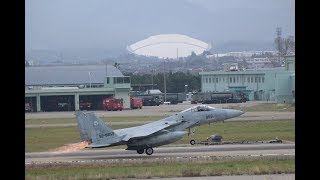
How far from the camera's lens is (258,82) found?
113m

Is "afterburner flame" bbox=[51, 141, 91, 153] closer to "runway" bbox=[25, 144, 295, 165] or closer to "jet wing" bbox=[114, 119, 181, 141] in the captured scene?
"runway" bbox=[25, 144, 295, 165]

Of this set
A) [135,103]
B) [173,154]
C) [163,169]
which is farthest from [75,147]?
Result: [135,103]

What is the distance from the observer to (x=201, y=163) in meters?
27.0

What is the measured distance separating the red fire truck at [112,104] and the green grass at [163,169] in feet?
183

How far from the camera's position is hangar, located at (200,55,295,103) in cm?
8038

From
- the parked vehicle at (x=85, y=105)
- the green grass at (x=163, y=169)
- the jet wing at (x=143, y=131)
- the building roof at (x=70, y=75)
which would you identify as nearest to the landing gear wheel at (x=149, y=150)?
the jet wing at (x=143, y=131)

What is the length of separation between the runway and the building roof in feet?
234

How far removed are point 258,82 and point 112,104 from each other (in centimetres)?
3728

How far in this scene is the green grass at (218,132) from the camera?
41969 millimetres

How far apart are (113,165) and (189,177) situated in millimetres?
5792

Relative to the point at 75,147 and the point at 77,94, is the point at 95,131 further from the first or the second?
the point at 77,94
